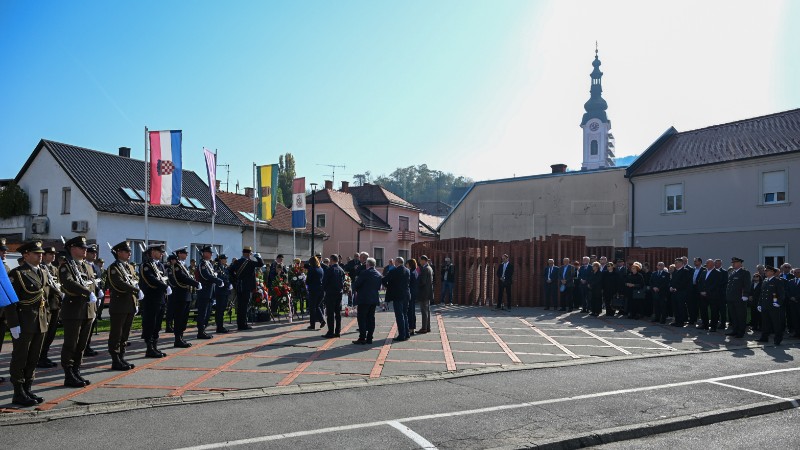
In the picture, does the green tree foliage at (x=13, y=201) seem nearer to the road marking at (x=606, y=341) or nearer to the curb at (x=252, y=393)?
the road marking at (x=606, y=341)

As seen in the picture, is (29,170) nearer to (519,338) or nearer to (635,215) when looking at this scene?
(519,338)

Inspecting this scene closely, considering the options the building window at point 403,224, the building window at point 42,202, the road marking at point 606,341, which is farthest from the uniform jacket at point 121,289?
the building window at point 403,224

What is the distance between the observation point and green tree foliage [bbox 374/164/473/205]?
126 meters

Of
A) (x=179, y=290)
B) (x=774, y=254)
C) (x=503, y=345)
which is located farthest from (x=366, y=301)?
(x=774, y=254)

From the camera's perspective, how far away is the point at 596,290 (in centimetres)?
1933

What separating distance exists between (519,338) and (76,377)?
8.92 metres

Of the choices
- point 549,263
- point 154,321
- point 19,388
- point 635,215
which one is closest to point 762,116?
point 635,215

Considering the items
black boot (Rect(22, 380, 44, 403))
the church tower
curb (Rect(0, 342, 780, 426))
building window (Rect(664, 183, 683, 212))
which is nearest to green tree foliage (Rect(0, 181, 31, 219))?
black boot (Rect(22, 380, 44, 403))

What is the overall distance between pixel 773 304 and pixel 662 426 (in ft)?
30.0

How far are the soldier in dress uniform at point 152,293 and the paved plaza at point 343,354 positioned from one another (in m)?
0.36

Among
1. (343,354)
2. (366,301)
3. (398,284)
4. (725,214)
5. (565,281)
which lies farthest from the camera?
(725,214)

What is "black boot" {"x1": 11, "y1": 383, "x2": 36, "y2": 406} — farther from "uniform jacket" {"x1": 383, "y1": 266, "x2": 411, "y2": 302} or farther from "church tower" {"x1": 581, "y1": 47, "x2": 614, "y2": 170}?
"church tower" {"x1": 581, "y1": 47, "x2": 614, "y2": 170}

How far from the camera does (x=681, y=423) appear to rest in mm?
7066

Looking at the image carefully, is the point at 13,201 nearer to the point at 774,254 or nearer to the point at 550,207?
the point at 550,207
